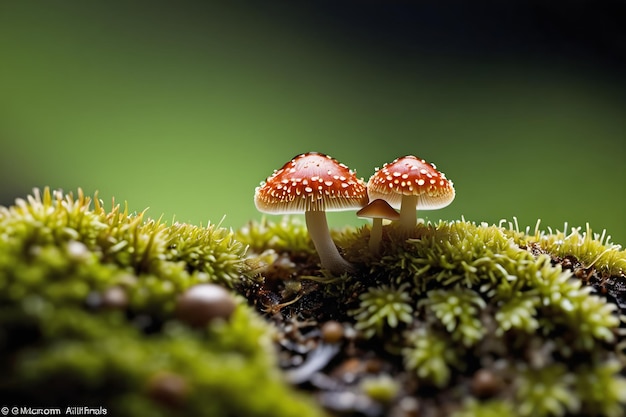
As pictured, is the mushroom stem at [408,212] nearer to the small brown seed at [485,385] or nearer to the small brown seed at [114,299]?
the small brown seed at [485,385]

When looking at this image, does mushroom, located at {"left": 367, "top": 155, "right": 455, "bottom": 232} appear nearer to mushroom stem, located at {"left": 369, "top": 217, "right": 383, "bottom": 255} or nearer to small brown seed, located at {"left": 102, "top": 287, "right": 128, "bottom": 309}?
mushroom stem, located at {"left": 369, "top": 217, "right": 383, "bottom": 255}

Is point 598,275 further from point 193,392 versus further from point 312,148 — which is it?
point 312,148

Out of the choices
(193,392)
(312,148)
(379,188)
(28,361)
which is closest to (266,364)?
(193,392)

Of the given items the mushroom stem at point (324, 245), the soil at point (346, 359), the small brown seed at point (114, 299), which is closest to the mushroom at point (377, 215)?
the mushroom stem at point (324, 245)

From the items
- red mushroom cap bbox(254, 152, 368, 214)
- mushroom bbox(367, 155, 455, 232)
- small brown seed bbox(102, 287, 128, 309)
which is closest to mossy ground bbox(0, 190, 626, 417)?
small brown seed bbox(102, 287, 128, 309)

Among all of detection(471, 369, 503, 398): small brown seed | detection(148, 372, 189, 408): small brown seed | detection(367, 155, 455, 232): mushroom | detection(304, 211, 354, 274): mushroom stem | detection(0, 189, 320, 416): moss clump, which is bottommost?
detection(471, 369, 503, 398): small brown seed

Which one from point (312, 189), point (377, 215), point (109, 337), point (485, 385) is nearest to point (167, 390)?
point (109, 337)
